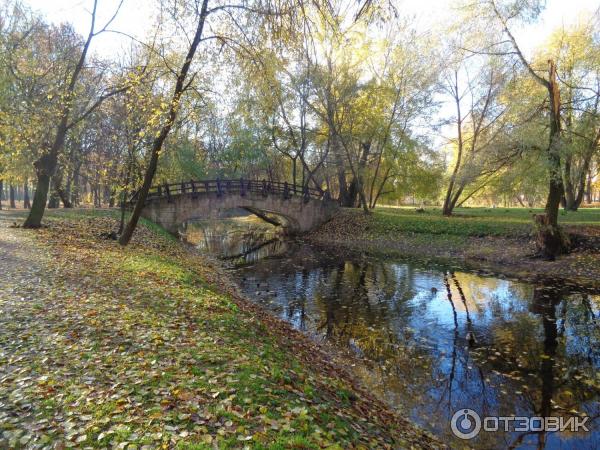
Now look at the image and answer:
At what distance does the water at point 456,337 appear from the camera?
6773 millimetres

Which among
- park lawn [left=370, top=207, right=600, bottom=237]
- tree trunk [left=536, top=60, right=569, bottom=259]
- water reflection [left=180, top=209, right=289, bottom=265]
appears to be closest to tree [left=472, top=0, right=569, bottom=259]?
tree trunk [left=536, top=60, right=569, bottom=259]

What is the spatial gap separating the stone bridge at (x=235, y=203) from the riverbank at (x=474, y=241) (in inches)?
67.0

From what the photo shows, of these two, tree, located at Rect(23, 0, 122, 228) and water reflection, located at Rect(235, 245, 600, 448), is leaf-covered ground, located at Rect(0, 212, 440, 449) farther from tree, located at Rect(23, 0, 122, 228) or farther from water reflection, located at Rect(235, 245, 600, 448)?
tree, located at Rect(23, 0, 122, 228)

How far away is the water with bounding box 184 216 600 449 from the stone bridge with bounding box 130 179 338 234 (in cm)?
1252

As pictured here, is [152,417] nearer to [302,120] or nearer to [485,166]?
[485,166]

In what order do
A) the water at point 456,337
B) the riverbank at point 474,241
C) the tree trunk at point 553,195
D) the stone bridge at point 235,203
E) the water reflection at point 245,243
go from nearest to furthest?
the water at point 456,337 < the tree trunk at point 553,195 < the riverbank at point 474,241 < the water reflection at point 245,243 < the stone bridge at point 235,203

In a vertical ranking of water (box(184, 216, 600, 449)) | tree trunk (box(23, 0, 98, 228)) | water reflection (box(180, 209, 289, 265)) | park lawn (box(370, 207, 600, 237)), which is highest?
tree trunk (box(23, 0, 98, 228))

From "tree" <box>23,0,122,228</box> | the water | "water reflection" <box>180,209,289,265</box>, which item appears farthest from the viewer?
"water reflection" <box>180,209,289,265</box>

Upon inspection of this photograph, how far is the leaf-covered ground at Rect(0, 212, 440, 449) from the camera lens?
13.8 ft

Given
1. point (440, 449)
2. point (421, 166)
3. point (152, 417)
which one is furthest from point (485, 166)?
point (152, 417)

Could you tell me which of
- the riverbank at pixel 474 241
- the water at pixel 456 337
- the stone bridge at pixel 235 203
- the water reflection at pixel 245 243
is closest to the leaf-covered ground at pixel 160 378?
the water at pixel 456 337

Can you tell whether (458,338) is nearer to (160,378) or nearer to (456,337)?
(456,337)

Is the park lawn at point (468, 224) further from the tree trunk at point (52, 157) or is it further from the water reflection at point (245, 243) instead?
the tree trunk at point (52, 157)

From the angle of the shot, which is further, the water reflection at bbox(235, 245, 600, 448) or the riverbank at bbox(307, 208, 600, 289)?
the riverbank at bbox(307, 208, 600, 289)
